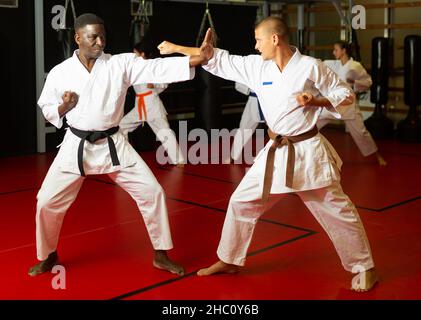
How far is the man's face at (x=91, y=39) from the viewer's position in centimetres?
279

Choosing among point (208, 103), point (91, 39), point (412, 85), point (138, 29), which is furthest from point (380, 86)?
point (91, 39)

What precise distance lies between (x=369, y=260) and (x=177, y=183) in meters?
2.54

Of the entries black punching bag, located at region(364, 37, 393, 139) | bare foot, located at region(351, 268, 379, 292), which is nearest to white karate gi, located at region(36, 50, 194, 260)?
bare foot, located at region(351, 268, 379, 292)

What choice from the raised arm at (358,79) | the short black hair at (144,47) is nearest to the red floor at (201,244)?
the raised arm at (358,79)

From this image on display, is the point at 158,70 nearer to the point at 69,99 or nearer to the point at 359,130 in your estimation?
the point at 69,99

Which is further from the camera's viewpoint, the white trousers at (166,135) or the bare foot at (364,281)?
the white trousers at (166,135)

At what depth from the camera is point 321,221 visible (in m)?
2.76

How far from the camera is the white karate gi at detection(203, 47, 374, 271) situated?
2627mm

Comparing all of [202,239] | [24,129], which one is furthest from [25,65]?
[202,239]

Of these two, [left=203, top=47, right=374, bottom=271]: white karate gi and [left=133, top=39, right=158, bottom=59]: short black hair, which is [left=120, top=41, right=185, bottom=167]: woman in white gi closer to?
[left=133, top=39, right=158, bottom=59]: short black hair

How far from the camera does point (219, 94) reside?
7.35 meters

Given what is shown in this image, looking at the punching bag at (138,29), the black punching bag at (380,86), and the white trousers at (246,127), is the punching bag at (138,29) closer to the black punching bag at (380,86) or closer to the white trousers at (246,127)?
the white trousers at (246,127)

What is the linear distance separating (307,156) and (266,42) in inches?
21.0

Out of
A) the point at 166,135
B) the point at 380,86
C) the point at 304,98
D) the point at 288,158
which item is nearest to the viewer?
the point at 304,98
